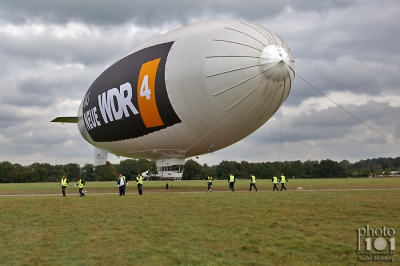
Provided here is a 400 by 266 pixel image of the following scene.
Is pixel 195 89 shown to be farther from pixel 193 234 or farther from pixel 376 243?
pixel 376 243

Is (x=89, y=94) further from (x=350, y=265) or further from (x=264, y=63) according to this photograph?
(x=350, y=265)

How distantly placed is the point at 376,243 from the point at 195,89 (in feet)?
47.7

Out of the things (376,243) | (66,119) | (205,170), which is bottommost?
(376,243)

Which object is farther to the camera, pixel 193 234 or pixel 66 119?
pixel 66 119

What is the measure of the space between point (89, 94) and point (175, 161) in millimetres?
10365

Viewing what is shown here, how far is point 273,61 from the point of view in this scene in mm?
21391

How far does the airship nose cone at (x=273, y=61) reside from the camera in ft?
70.2

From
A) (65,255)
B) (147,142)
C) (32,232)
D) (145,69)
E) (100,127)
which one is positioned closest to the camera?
(65,255)

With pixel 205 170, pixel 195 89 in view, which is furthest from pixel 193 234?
pixel 205 170

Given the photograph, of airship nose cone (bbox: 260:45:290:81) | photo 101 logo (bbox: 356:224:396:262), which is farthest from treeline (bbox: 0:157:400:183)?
photo 101 logo (bbox: 356:224:396:262)

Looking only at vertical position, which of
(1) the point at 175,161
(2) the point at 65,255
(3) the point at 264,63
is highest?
(3) the point at 264,63

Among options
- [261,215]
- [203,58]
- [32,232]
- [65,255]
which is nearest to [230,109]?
[203,58]

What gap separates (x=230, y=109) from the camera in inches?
906

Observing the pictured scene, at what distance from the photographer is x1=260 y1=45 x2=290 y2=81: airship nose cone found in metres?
21.4
